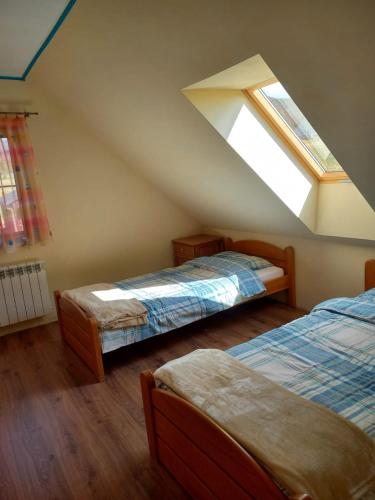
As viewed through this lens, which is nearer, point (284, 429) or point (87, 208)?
point (284, 429)

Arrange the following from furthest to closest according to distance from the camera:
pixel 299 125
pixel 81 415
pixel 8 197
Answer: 1. pixel 8 197
2. pixel 299 125
3. pixel 81 415

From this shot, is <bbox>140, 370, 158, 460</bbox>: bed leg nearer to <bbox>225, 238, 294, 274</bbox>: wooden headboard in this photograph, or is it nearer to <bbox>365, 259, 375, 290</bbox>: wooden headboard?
<bbox>365, 259, 375, 290</bbox>: wooden headboard

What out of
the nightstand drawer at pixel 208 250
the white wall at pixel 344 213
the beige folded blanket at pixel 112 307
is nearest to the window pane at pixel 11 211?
the beige folded blanket at pixel 112 307

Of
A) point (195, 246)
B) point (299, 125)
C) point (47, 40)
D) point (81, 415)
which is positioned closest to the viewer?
point (81, 415)

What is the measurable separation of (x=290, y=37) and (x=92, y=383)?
98.8 inches

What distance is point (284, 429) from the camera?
128 cm

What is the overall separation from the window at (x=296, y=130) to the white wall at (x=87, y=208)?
191 cm

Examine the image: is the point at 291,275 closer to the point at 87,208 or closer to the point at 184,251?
the point at 184,251

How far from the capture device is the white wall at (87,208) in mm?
3670

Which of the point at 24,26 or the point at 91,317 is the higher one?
the point at 24,26

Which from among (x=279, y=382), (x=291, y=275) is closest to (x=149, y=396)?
(x=279, y=382)

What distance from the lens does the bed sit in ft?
4.09

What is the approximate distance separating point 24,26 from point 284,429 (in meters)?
2.75

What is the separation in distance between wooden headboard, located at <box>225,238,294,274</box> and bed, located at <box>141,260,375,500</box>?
1308mm
